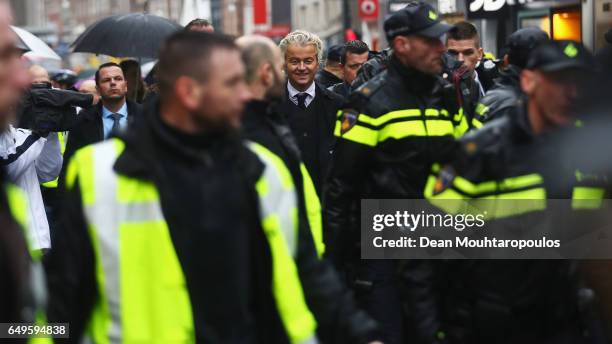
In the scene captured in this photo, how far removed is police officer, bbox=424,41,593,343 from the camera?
421cm

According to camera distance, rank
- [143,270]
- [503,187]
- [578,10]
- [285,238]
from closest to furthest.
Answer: [143,270] → [285,238] → [503,187] → [578,10]

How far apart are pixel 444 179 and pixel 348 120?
137cm

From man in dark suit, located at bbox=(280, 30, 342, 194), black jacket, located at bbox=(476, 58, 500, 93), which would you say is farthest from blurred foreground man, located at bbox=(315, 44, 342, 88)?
man in dark suit, located at bbox=(280, 30, 342, 194)

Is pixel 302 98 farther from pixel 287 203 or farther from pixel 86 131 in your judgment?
pixel 287 203

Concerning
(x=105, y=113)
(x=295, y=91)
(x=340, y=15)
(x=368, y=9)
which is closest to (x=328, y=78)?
(x=295, y=91)

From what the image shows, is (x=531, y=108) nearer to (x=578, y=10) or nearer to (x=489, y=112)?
(x=489, y=112)

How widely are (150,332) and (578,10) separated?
11508 millimetres

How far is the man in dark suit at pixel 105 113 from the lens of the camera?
27.0ft

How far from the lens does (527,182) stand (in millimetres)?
4207

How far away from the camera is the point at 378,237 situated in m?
5.73

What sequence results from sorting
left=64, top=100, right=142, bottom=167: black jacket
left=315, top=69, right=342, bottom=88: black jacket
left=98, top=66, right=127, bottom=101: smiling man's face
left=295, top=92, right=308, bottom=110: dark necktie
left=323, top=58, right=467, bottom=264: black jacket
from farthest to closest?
1. left=315, top=69, right=342, bottom=88: black jacket
2. left=98, top=66, right=127, bottom=101: smiling man's face
3. left=64, top=100, right=142, bottom=167: black jacket
4. left=295, top=92, right=308, bottom=110: dark necktie
5. left=323, top=58, right=467, bottom=264: black jacket

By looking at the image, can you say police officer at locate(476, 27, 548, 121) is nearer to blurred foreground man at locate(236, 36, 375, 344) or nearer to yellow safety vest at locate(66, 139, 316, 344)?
blurred foreground man at locate(236, 36, 375, 344)

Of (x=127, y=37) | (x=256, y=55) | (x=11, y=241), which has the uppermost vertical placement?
(x=127, y=37)

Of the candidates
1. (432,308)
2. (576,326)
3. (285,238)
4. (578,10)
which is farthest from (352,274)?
(578,10)
